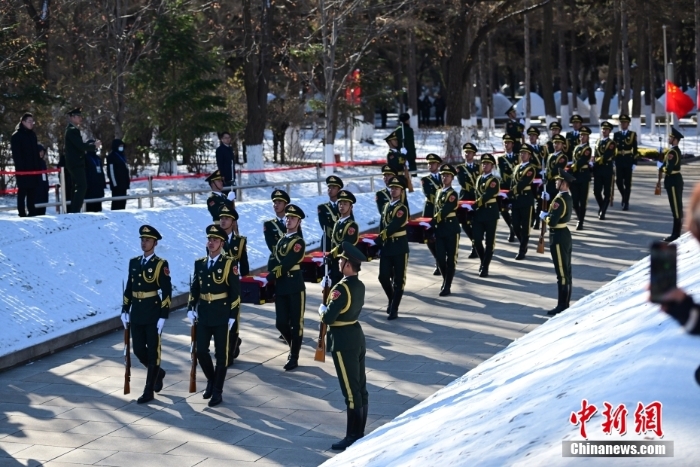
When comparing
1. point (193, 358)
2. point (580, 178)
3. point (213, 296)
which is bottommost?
point (193, 358)

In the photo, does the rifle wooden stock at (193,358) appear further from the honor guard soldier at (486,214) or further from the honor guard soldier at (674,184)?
the honor guard soldier at (674,184)

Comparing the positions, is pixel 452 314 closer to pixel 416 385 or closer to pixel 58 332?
pixel 416 385

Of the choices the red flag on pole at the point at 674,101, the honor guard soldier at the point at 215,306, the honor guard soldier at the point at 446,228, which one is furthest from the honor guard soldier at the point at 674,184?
the red flag on pole at the point at 674,101

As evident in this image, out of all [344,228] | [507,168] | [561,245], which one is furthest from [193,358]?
[507,168]

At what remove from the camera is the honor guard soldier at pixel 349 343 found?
964cm

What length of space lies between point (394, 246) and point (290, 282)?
107 inches

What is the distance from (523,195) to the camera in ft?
60.7

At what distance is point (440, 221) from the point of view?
16016 millimetres

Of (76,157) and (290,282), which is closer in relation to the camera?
(290,282)

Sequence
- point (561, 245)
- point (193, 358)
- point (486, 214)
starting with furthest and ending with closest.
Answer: point (486, 214)
point (561, 245)
point (193, 358)

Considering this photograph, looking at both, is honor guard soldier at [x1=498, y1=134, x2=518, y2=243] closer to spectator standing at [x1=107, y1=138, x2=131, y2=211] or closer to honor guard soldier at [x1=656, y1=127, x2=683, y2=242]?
honor guard soldier at [x1=656, y1=127, x2=683, y2=242]

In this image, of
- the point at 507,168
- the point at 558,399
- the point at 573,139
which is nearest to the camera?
the point at 558,399

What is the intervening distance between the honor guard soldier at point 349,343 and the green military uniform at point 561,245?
5.27 m

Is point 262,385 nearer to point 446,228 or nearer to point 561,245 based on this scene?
point 561,245
